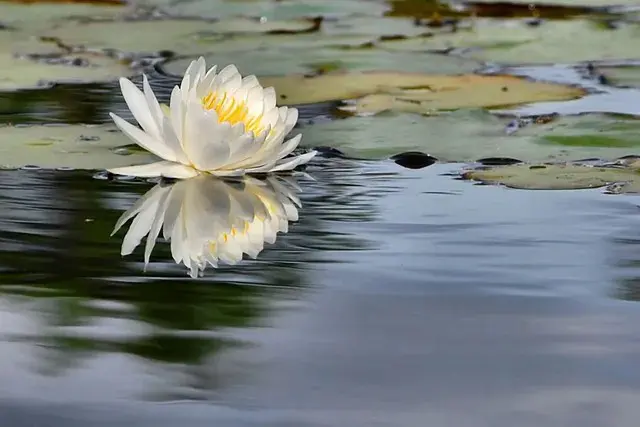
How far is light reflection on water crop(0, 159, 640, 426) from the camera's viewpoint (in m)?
0.75

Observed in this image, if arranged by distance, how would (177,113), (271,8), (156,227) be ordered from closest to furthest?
1. (156,227)
2. (177,113)
3. (271,8)

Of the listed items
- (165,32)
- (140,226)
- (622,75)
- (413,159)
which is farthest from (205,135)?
(165,32)

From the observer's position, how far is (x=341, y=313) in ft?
3.12

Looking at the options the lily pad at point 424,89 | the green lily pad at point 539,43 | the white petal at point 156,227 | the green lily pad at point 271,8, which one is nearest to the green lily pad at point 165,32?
the green lily pad at point 271,8

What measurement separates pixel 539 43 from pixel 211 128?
1751 mm

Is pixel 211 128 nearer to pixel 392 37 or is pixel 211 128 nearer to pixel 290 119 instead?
pixel 290 119

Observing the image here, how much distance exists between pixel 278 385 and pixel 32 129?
3.54 ft

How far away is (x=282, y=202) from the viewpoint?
1.41m

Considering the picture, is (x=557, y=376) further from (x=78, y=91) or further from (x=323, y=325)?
(x=78, y=91)

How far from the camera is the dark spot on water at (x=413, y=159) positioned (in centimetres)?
163

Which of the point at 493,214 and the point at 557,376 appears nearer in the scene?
the point at 557,376

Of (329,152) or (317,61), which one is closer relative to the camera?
(329,152)

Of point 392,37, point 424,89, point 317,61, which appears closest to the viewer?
point 424,89

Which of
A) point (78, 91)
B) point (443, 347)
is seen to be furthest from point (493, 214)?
point (78, 91)
